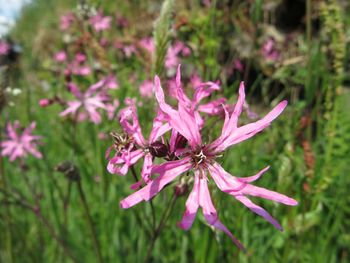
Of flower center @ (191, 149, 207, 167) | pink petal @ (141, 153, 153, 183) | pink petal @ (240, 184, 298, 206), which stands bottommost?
pink petal @ (240, 184, 298, 206)

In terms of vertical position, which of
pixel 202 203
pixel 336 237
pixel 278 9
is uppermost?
pixel 202 203

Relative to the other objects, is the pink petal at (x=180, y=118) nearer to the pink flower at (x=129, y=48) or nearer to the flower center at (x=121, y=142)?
the flower center at (x=121, y=142)

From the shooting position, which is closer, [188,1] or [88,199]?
[88,199]

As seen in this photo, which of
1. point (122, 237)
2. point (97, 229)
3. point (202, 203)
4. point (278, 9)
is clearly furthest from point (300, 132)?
point (278, 9)

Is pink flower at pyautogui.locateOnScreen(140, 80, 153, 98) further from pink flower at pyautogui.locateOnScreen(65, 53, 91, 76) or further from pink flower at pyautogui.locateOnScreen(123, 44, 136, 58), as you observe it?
pink flower at pyautogui.locateOnScreen(65, 53, 91, 76)

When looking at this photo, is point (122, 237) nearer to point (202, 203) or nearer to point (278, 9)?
point (202, 203)

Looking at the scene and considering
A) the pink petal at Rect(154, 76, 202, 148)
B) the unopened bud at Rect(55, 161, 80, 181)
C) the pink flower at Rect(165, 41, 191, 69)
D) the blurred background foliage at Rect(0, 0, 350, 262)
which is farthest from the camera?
the pink flower at Rect(165, 41, 191, 69)

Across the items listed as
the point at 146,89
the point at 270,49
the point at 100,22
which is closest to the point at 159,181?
the point at 146,89

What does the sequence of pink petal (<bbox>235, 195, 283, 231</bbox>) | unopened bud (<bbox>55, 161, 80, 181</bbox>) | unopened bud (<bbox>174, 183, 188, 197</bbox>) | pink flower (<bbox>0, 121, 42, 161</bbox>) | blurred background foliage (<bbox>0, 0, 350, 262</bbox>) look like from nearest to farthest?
pink petal (<bbox>235, 195, 283, 231</bbox>) < unopened bud (<bbox>174, 183, 188, 197</bbox>) < unopened bud (<bbox>55, 161, 80, 181</bbox>) < blurred background foliage (<bbox>0, 0, 350, 262</bbox>) < pink flower (<bbox>0, 121, 42, 161</bbox>)

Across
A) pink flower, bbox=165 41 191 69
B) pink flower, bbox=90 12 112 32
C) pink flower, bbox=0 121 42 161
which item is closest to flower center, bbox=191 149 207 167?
pink flower, bbox=0 121 42 161
